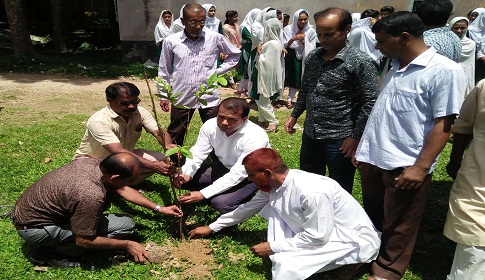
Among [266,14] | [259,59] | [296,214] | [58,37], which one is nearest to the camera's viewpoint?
[296,214]

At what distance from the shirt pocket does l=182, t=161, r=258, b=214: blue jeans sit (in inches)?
64.5

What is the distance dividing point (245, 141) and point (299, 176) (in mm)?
884

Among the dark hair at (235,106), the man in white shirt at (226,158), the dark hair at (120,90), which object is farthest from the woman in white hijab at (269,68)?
the dark hair at (120,90)

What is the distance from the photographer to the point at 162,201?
4.31 meters

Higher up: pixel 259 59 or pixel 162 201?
pixel 259 59

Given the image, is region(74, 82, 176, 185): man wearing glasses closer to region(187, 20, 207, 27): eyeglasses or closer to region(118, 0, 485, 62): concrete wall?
region(187, 20, 207, 27): eyeglasses

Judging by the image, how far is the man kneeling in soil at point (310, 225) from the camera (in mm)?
2834

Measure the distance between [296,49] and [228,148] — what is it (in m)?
5.20

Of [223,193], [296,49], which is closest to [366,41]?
[296,49]

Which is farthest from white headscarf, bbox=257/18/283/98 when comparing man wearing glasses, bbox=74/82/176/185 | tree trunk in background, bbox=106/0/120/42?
tree trunk in background, bbox=106/0/120/42

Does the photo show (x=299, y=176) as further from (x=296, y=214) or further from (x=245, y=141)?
(x=245, y=141)

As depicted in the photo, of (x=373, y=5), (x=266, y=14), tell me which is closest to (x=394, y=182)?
(x=266, y=14)

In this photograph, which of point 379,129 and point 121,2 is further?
point 121,2

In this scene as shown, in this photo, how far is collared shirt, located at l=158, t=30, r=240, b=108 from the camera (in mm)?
4543
